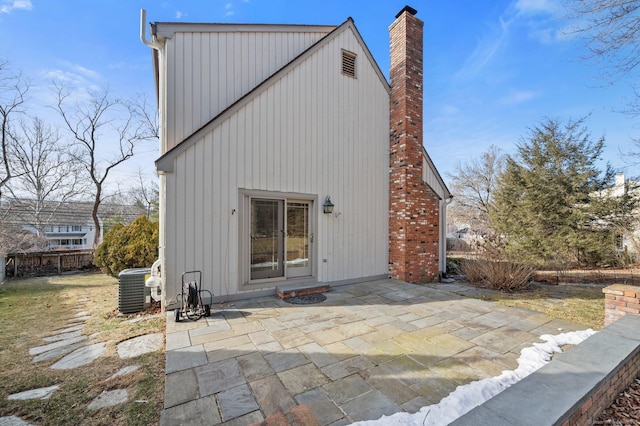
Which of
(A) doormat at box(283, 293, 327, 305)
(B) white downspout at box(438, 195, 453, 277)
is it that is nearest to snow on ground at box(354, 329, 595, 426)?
(A) doormat at box(283, 293, 327, 305)

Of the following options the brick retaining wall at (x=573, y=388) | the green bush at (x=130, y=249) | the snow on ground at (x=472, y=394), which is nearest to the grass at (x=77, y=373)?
the snow on ground at (x=472, y=394)

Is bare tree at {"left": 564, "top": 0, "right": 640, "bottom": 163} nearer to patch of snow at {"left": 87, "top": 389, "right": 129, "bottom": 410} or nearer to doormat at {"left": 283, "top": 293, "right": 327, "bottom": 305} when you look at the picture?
doormat at {"left": 283, "top": 293, "right": 327, "bottom": 305}

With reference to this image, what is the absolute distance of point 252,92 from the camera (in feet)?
18.7

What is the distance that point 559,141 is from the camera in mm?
13133

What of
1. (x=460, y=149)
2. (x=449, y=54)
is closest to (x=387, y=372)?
(x=449, y=54)

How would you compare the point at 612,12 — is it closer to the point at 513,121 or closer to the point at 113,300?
the point at 513,121

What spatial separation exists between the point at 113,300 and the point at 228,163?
4909 mm

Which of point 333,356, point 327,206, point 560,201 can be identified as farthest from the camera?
point 560,201

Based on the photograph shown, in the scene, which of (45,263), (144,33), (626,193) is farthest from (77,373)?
(626,193)

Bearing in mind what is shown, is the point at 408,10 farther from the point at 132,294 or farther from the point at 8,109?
the point at 8,109

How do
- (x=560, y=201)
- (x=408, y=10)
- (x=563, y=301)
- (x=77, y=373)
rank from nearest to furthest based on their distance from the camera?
(x=77, y=373), (x=563, y=301), (x=408, y=10), (x=560, y=201)

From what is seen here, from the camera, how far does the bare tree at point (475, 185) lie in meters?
20.8

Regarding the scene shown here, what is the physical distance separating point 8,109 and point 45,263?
922 centimetres

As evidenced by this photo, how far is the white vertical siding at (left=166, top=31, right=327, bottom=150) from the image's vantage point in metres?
5.56
